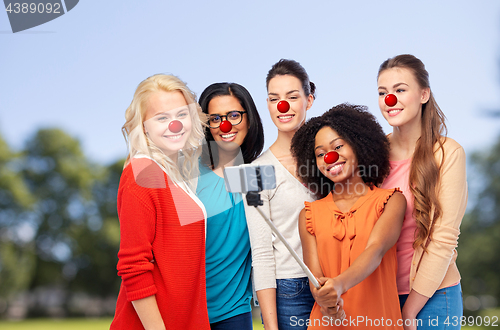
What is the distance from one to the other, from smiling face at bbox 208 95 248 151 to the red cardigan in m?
0.74

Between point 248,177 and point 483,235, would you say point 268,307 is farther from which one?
point 483,235

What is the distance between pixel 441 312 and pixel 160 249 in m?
1.66

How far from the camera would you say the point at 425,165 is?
2689 mm

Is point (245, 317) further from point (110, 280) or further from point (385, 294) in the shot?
point (110, 280)

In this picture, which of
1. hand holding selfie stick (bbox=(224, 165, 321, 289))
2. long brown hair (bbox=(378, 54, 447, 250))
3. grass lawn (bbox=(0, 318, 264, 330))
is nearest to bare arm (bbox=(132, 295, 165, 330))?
hand holding selfie stick (bbox=(224, 165, 321, 289))

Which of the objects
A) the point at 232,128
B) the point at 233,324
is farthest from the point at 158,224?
the point at 232,128

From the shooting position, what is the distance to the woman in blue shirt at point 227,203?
2.89 metres

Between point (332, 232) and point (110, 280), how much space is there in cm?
2625

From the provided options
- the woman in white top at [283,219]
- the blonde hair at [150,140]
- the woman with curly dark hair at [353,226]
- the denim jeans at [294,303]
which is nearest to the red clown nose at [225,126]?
the blonde hair at [150,140]

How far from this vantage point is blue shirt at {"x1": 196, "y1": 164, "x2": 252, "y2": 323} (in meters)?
2.87

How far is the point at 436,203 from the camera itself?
2.64 meters

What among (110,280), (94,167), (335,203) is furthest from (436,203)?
(94,167)

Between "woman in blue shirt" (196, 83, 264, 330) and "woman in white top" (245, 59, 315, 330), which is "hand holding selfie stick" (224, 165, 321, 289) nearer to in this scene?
"woman in white top" (245, 59, 315, 330)

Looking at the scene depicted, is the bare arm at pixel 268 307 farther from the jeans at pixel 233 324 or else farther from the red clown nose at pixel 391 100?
the red clown nose at pixel 391 100
